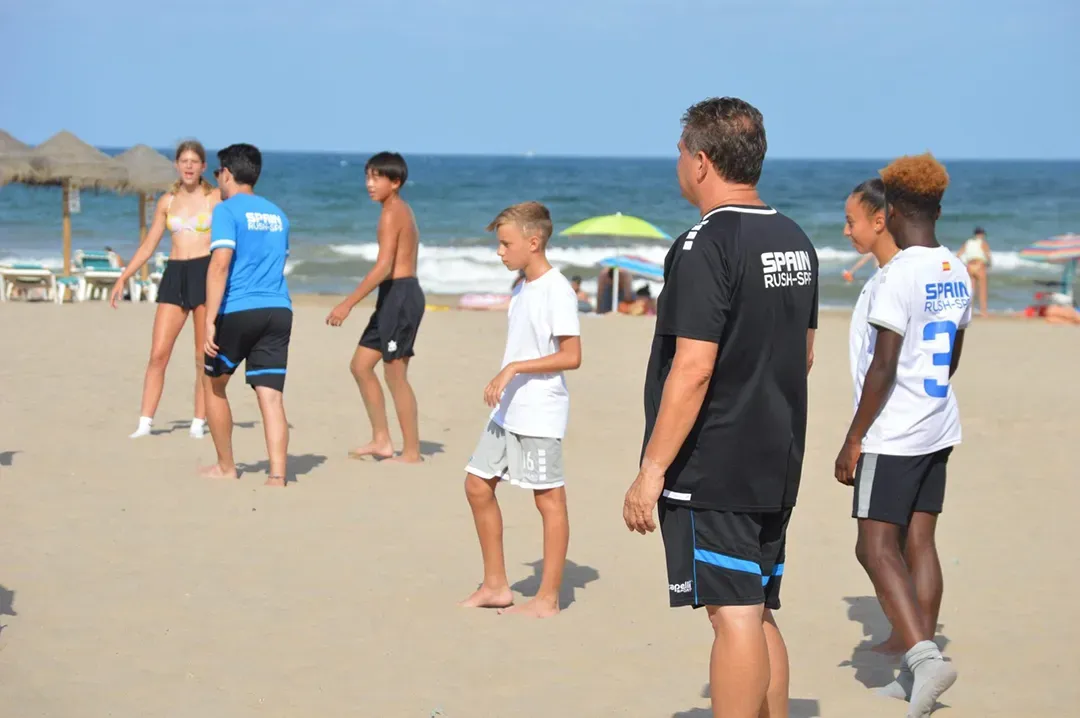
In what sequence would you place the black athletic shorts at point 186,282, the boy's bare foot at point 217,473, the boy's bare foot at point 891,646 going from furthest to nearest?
the black athletic shorts at point 186,282 → the boy's bare foot at point 217,473 → the boy's bare foot at point 891,646

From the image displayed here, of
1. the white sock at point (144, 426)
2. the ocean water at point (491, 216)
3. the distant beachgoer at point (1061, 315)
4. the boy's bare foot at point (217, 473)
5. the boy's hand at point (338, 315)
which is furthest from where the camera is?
the ocean water at point (491, 216)

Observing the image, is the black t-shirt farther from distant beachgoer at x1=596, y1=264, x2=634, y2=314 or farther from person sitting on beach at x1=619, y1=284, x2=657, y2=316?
distant beachgoer at x1=596, y1=264, x2=634, y2=314

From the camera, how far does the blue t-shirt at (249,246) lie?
659 cm

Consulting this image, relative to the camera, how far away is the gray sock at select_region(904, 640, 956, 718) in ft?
12.8

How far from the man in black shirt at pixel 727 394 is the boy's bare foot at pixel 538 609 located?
1.81 meters

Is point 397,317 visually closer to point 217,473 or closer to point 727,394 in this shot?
point 217,473

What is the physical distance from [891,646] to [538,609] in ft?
4.43

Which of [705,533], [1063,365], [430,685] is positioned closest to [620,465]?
[430,685]

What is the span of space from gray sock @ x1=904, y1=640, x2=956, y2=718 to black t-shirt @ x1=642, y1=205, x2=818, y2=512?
3.47 feet

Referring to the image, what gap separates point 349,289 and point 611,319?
11.3 m

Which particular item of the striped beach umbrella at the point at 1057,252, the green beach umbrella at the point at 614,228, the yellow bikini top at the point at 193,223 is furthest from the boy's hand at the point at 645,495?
the striped beach umbrella at the point at 1057,252

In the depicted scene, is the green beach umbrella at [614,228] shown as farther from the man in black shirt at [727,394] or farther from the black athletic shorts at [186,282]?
the man in black shirt at [727,394]

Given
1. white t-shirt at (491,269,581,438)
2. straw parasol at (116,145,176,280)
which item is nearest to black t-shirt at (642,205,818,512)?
white t-shirt at (491,269,581,438)

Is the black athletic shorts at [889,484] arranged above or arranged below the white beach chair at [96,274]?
above
